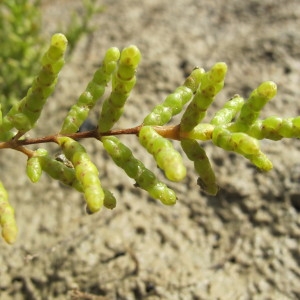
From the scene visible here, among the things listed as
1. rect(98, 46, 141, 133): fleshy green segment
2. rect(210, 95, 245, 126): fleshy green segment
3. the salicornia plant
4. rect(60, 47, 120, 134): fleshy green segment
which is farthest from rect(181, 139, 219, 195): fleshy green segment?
rect(60, 47, 120, 134): fleshy green segment

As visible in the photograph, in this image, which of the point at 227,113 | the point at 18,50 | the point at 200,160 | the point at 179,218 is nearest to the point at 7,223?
Answer: the point at 200,160

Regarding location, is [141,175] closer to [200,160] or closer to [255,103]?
[200,160]

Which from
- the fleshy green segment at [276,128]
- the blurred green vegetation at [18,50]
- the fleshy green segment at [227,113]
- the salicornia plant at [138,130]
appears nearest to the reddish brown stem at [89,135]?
the salicornia plant at [138,130]

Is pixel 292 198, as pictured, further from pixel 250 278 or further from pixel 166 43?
pixel 166 43

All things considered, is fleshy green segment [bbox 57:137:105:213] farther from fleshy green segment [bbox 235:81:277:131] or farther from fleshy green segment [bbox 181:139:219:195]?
fleshy green segment [bbox 235:81:277:131]

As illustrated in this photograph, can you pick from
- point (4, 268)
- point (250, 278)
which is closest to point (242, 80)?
point (250, 278)

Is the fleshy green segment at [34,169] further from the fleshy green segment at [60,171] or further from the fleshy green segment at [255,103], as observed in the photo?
the fleshy green segment at [255,103]

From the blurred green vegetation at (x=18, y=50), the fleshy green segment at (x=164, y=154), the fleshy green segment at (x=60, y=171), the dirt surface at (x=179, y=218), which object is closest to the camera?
the fleshy green segment at (x=164, y=154)
